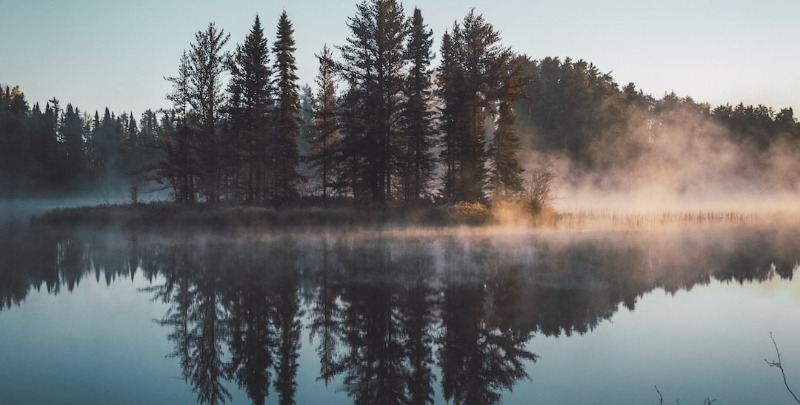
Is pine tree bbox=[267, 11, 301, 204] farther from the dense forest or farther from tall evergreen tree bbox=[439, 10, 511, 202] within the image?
tall evergreen tree bbox=[439, 10, 511, 202]

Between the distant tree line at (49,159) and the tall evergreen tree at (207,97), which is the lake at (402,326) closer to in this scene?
the tall evergreen tree at (207,97)

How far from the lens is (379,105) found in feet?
121

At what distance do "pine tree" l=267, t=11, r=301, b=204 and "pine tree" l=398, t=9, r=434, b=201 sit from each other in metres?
8.66

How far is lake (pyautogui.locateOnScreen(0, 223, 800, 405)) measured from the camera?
870 centimetres

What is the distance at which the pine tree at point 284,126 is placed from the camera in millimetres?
39750

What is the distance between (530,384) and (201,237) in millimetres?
24720

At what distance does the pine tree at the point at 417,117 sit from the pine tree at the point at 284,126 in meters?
8.66

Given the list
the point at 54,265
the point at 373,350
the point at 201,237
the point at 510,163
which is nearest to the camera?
the point at 373,350

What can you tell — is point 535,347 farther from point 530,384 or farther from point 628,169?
point 628,169

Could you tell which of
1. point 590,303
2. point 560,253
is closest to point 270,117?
point 560,253

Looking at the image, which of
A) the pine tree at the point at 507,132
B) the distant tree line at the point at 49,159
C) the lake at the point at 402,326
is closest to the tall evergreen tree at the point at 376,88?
the pine tree at the point at 507,132

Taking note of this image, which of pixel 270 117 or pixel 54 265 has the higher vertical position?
pixel 270 117

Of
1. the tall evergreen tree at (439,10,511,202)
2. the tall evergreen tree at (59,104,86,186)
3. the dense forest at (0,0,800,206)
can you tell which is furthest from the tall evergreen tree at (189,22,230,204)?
the tall evergreen tree at (59,104,86,186)

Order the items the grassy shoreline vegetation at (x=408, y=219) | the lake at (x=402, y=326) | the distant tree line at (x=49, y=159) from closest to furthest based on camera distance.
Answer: the lake at (x=402, y=326)
the grassy shoreline vegetation at (x=408, y=219)
the distant tree line at (x=49, y=159)
